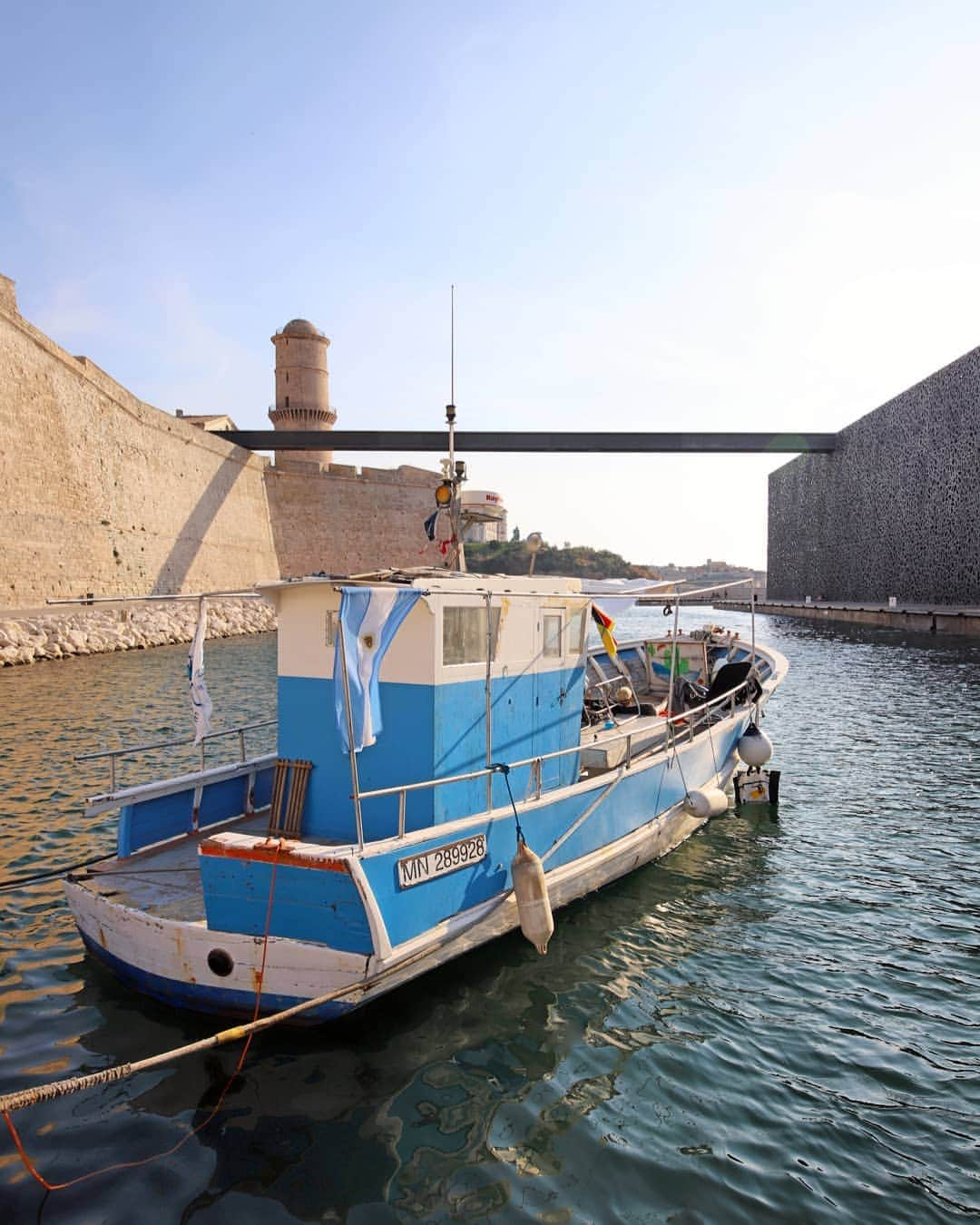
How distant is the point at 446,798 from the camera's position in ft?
22.3

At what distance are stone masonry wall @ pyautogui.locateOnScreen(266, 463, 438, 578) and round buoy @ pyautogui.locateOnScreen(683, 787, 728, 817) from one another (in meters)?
49.6

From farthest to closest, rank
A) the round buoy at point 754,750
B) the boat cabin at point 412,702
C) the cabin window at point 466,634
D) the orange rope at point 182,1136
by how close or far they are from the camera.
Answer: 1. the round buoy at point 754,750
2. the cabin window at point 466,634
3. the boat cabin at point 412,702
4. the orange rope at point 182,1136

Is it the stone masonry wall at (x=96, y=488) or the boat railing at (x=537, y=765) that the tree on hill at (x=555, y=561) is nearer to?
the stone masonry wall at (x=96, y=488)

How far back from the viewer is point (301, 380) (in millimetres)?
61375

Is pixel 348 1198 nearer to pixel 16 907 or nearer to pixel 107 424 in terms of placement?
pixel 16 907

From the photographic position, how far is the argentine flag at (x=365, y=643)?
5617 millimetres

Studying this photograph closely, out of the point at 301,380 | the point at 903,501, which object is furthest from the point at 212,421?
the point at 903,501

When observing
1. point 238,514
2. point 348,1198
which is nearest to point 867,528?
point 238,514

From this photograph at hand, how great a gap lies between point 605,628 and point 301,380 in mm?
57830

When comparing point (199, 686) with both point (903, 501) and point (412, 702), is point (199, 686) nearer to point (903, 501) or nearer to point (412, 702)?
point (412, 702)

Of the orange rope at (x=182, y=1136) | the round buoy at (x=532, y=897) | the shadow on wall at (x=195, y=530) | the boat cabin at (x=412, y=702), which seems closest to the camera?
the orange rope at (x=182, y=1136)

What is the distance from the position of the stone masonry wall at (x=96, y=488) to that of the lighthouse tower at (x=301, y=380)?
36.9 feet

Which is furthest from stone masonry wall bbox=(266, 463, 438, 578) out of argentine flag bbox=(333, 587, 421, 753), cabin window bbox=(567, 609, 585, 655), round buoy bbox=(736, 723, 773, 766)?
argentine flag bbox=(333, 587, 421, 753)

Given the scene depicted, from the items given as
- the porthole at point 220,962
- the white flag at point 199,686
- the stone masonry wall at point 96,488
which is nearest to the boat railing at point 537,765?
the porthole at point 220,962
